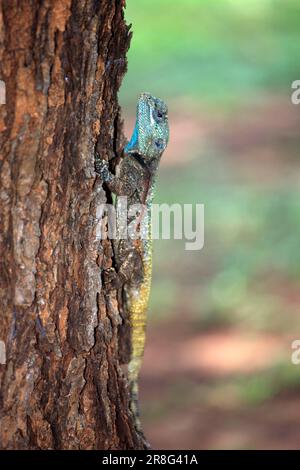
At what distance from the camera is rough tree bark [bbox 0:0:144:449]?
7.18ft

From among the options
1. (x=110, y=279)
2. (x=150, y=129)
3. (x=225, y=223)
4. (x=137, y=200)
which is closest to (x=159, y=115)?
(x=150, y=129)

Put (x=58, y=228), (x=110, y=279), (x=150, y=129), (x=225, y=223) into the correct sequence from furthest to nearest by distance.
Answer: (x=225, y=223) < (x=150, y=129) < (x=110, y=279) < (x=58, y=228)

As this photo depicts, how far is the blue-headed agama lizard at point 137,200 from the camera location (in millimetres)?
2848

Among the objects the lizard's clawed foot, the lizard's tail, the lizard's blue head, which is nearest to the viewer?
the lizard's clawed foot

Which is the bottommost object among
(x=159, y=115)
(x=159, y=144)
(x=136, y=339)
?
(x=136, y=339)

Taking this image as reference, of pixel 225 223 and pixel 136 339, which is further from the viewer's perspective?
pixel 225 223

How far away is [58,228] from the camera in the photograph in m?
2.37

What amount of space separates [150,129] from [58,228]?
1.11 meters

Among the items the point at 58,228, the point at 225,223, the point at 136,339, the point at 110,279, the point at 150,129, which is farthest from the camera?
the point at 225,223

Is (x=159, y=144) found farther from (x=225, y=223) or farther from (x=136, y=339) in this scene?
(x=225, y=223)

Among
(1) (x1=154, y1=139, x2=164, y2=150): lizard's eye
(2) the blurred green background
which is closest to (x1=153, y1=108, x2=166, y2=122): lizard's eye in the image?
(1) (x1=154, y1=139, x2=164, y2=150): lizard's eye

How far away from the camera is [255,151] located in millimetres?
7008

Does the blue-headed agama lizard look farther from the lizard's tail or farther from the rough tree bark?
the rough tree bark

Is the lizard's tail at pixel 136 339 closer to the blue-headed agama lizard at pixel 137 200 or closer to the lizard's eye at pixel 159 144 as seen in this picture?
the blue-headed agama lizard at pixel 137 200
